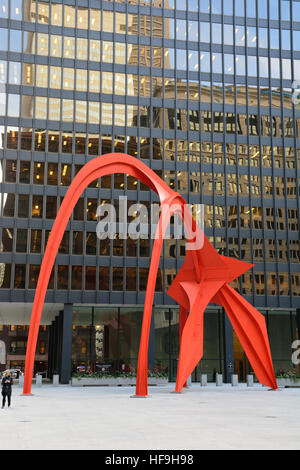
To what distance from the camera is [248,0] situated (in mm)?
49250

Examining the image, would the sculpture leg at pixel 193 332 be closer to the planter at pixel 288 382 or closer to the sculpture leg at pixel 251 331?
the sculpture leg at pixel 251 331

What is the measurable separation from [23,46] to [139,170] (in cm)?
2114

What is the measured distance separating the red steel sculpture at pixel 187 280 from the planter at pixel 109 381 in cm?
922

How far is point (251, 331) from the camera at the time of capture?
100 ft

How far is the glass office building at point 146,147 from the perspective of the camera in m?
42.7

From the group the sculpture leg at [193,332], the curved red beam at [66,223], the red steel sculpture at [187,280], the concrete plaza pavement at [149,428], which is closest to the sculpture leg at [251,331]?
the red steel sculpture at [187,280]

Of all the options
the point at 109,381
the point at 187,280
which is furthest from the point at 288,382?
the point at 187,280

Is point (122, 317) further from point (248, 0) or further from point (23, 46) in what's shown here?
point (248, 0)

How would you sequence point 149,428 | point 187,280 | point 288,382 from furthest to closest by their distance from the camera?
point 288,382 → point 187,280 → point 149,428

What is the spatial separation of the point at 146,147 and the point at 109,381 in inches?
720

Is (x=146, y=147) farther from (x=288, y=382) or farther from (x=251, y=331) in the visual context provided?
(x=288, y=382)
